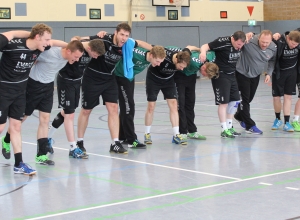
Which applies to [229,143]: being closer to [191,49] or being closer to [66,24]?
[191,49]

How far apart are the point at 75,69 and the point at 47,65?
48cm

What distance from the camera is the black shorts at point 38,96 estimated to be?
7488 mm

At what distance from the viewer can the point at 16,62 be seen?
6.79m

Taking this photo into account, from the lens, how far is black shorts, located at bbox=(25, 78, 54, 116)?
24.6 feet

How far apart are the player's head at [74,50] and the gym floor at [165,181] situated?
4.65ft

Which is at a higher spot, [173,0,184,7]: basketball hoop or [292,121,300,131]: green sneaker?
[173,0,184,7]: basketball hoop

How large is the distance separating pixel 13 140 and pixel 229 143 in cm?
363

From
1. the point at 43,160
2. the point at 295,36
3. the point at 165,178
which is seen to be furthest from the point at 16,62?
the point at 295,36

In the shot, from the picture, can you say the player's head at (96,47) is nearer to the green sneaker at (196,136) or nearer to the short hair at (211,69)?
the short hair at (211,69)

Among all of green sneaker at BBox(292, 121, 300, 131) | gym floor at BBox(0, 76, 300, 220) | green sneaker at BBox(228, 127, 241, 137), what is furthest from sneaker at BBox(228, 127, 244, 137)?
green sneaker at BBox(292, 121, 300, 131)

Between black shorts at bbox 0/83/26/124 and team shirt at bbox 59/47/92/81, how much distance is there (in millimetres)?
962

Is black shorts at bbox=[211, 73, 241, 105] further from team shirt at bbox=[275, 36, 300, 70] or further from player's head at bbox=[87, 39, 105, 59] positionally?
player's head at bbox=[87, 39, 105, 59]

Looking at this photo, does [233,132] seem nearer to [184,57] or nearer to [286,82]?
[286,82]

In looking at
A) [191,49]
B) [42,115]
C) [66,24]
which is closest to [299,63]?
[191,49]
